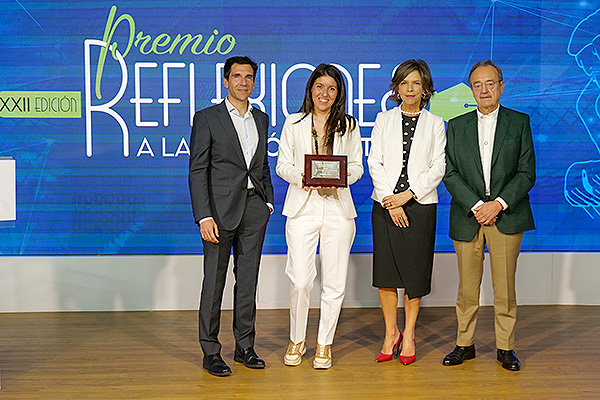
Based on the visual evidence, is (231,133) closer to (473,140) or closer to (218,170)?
(218,170)

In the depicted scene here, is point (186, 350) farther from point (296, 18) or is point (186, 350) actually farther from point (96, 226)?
point (296, 18)

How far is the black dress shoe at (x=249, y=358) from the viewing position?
3.83 metres

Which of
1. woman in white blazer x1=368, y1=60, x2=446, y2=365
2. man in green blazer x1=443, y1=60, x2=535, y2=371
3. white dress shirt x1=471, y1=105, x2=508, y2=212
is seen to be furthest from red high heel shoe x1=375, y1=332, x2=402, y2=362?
white dress shirt x1=471, y1=105, x2=508, y2=212

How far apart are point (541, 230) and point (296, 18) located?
2.72m

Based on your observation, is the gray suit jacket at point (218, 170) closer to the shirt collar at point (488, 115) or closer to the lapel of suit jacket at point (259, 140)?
the lapel of suit jacket at point (259, 140)

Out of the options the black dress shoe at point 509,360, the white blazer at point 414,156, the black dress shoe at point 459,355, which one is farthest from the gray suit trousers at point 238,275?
the black dress shoe at point 509,360

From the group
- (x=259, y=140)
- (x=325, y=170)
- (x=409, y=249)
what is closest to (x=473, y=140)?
(x=409, y=249)

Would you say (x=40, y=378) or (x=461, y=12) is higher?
(x=461, y=12)

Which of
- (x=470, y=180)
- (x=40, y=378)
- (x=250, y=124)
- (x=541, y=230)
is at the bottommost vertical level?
(x=40, y=378)

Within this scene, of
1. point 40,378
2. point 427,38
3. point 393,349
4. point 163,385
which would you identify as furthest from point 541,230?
point 40,378

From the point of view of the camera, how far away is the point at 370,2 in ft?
17.8

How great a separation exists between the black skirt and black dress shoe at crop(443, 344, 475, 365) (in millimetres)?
413

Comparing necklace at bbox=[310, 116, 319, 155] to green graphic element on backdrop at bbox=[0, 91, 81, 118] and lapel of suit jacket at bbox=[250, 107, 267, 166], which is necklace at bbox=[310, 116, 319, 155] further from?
green graphic element on backdrop at bbox=[0, 91, 81, 118]

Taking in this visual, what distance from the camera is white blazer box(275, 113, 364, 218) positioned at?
3783 mm
